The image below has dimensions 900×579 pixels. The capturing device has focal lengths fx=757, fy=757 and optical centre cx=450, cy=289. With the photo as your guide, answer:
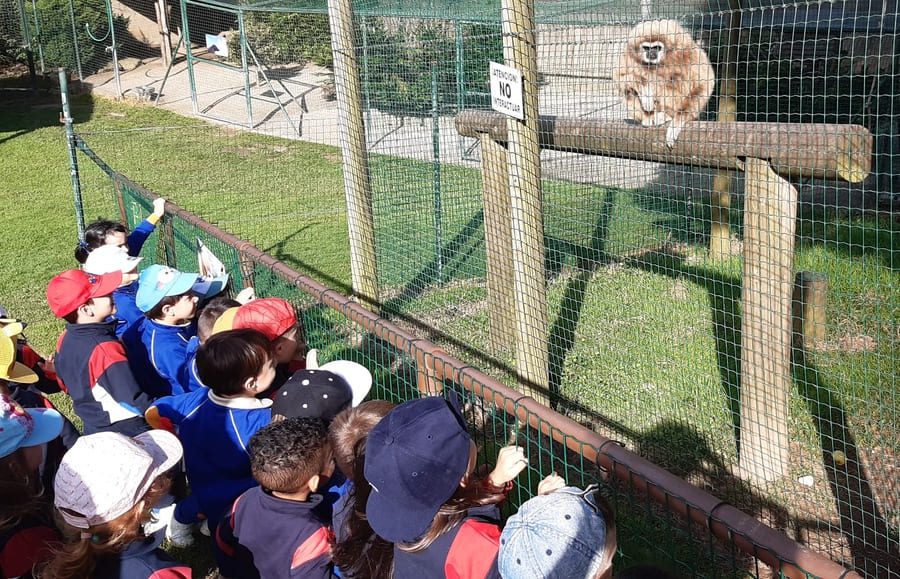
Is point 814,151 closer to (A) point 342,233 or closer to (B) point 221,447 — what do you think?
(B) point 221,447

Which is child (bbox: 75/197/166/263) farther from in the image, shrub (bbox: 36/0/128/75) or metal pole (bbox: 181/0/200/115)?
shrub (bbox: 36/0/128/75)

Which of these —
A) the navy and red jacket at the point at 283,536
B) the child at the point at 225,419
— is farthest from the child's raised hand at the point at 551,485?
the child at the point at 225,419

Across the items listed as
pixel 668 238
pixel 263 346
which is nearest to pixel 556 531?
pixel 263 346

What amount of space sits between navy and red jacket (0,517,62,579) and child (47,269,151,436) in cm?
82

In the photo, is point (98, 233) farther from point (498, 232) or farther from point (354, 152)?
point (498, 232)

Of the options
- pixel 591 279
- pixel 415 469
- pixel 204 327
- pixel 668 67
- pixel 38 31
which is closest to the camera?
pixel 415 469

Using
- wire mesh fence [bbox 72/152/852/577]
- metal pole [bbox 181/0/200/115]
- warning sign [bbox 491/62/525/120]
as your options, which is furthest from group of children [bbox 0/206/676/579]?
metal pole [bbox 181/0/200/115]

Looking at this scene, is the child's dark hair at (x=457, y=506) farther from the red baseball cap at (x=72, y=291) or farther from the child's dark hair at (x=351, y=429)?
the red baseball cap at (x=72, y=291)

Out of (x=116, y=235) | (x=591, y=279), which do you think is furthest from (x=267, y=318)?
(x=591, y=279)

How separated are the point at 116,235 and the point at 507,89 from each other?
2589mm

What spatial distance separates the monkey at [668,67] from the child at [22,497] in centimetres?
407

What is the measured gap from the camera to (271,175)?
459 inches

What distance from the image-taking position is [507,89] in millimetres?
3863

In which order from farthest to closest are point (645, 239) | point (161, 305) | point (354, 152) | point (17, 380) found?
point (645, 239) → point (354, 152) → point (161, 305) → point (17, 380)
